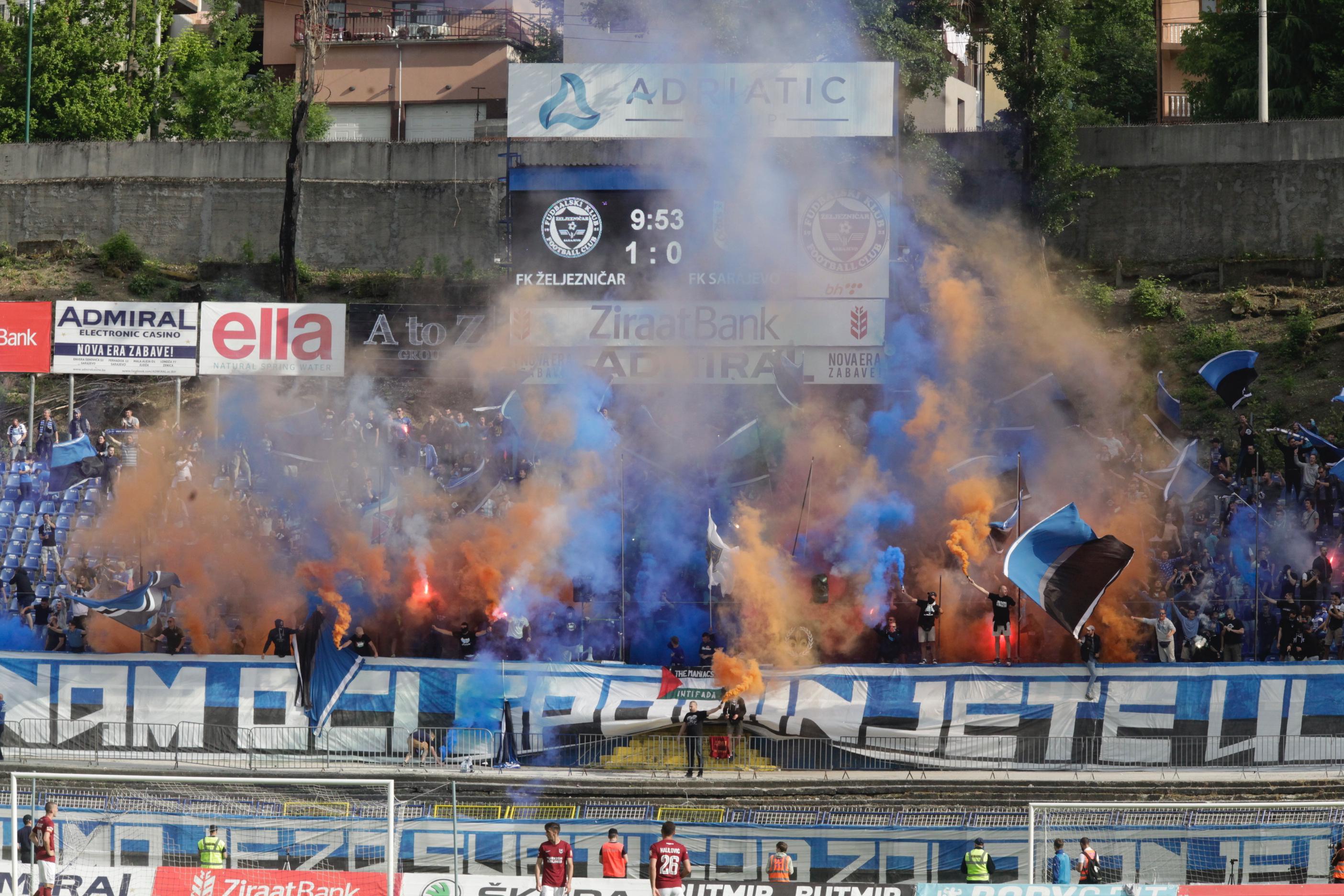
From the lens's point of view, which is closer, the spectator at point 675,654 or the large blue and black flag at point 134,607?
the spectator at point 675,654

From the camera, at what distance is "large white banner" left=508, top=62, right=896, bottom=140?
27141 millimetres

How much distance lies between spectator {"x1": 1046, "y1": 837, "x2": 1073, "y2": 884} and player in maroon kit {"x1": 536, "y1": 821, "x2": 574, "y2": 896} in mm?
4971

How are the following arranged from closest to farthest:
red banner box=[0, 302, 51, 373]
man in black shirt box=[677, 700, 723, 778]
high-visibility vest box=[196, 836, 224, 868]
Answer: high-visibility vest box=[196, 836, 224, 868] < man in black shirt box=[677, 700, 723, 778] < red banner box=[0, 302, 51, 373]

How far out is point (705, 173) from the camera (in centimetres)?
2741

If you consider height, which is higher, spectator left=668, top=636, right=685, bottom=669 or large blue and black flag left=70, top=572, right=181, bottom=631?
large blue and black flag left=70, top=572, right=181, bottom=631

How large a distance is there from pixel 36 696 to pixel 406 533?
5914 millimetres

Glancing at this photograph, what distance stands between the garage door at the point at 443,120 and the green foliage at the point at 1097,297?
1752 centimetres

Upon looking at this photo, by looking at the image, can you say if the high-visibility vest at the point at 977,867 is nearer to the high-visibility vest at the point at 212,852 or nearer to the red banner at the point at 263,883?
the red banner at the point at 263,883

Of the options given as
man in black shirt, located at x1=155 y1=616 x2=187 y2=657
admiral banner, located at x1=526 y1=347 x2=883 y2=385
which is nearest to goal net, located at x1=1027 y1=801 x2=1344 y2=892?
admiral banner, located at x1=526 y1=347 x2=883 y2=385

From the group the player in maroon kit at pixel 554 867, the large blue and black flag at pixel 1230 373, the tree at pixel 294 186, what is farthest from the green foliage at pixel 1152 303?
the player in maroon kit at pixel 554 867

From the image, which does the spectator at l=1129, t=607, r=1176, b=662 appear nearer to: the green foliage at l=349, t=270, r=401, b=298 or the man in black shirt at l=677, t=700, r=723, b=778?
the man in black shirt at l=677, t=700, r=723, b=778

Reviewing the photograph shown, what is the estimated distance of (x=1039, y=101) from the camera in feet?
111

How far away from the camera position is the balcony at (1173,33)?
4484 centimetres

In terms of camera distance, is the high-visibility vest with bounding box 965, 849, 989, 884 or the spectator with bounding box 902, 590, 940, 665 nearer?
the high-visibility vest with bounding box 965, 849, 989, 884
